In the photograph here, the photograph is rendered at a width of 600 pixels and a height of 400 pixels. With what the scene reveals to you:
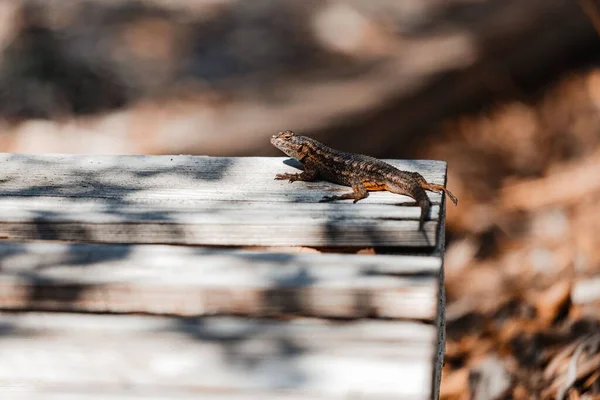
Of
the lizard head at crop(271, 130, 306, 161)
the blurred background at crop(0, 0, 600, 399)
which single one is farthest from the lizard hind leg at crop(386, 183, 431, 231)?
the blurred background at crop(0, 0, 600, 399)

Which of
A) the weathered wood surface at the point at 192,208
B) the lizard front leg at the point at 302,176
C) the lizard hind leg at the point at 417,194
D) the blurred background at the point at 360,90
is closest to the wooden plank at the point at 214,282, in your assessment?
the weathered wood surface at the point at 192,208

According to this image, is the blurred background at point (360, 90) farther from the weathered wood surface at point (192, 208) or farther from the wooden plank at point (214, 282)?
the wooden plank at point (214, 282)

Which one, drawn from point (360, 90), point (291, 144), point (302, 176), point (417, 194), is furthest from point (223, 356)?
point (360, 90)

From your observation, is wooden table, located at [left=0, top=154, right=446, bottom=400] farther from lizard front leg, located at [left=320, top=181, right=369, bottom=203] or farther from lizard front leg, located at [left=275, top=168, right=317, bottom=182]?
lizard front leg, located at [left=275, top=168, right=317, bottom=182]

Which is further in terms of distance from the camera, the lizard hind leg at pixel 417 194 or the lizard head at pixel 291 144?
the lizard head at pixel 291 144

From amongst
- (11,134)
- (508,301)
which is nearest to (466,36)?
(508,301)

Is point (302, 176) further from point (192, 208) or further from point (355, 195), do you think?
point (192, 208)
